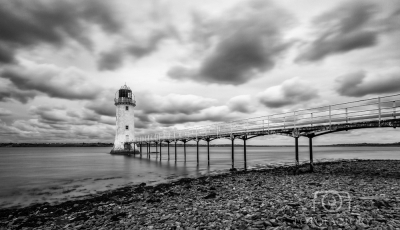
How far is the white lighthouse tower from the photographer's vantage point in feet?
149

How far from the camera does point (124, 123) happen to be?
45625 millimetres

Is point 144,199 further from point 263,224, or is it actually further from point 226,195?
point 263,224

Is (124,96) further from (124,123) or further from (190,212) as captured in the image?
(190,212)

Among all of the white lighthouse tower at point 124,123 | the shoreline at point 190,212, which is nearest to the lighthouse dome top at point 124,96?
the white lighthouse tower at point 124,123

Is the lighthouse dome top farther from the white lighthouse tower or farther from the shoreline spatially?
the shoreline

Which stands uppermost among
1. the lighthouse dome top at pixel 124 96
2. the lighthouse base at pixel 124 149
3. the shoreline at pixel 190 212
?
the lighthouse dome top at pixel 124 96

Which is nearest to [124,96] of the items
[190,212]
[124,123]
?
[124,123]

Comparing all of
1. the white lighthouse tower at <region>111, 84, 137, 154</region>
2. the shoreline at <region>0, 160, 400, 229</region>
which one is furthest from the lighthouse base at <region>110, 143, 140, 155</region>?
the shoreline at <region>0, 160, 400, 229</region>

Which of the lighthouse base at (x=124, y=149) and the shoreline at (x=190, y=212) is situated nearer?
the shoreline at (x=190, y=212)

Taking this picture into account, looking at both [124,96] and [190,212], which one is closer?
[190,212]

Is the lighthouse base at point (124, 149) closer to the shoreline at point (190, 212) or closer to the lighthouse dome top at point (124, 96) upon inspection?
the lighthouse dome top at point (124, 96)

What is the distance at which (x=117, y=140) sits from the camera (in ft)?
150

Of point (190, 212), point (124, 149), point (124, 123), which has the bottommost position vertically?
point (124, 149)

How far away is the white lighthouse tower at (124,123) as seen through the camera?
45.5 metres
